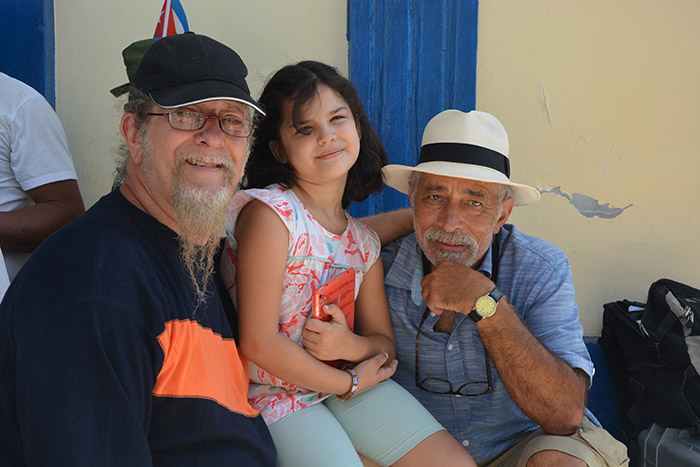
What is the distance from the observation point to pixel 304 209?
7.23ft

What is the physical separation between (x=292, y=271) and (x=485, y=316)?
0.73m

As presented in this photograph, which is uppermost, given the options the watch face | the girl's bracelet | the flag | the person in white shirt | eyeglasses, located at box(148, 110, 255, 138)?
the flag

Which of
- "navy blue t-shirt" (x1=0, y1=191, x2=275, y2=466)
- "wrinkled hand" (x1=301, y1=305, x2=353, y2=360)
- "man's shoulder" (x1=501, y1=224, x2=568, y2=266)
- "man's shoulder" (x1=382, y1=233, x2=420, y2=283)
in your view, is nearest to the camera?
"navy blue t-shirt" (x1=0, y1=191, x2=275, y2=466)

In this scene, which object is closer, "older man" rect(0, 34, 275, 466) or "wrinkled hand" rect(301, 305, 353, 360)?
"older man" rect(0, 34, 275, 466)

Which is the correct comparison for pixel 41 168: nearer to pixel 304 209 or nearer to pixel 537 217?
pixel 304 209

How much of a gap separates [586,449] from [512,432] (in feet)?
1.16

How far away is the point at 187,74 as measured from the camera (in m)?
1.68

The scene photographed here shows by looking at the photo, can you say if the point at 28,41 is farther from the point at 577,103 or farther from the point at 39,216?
the point at 577,103

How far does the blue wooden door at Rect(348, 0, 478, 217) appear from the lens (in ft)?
10.0

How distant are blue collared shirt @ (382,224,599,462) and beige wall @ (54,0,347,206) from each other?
4.53 ft

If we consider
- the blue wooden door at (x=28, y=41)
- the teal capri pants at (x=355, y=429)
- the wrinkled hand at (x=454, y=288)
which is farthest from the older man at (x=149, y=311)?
the blue wooden door at (x=28, y=41)

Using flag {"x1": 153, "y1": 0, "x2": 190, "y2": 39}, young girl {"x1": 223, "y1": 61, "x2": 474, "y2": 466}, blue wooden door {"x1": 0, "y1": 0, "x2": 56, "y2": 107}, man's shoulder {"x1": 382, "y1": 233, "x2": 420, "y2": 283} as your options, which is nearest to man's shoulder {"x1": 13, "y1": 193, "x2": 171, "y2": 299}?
young girl {"x1": 223, "y1": 61, "x2": 474, "y2": 466}

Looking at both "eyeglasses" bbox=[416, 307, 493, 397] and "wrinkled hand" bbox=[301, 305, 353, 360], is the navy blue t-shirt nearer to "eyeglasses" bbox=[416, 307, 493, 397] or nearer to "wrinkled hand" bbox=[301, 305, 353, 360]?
"wrinkled hand" bbox=[301, 305, 353, 360]

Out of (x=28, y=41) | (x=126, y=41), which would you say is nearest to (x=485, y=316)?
(x=126, y=41)
